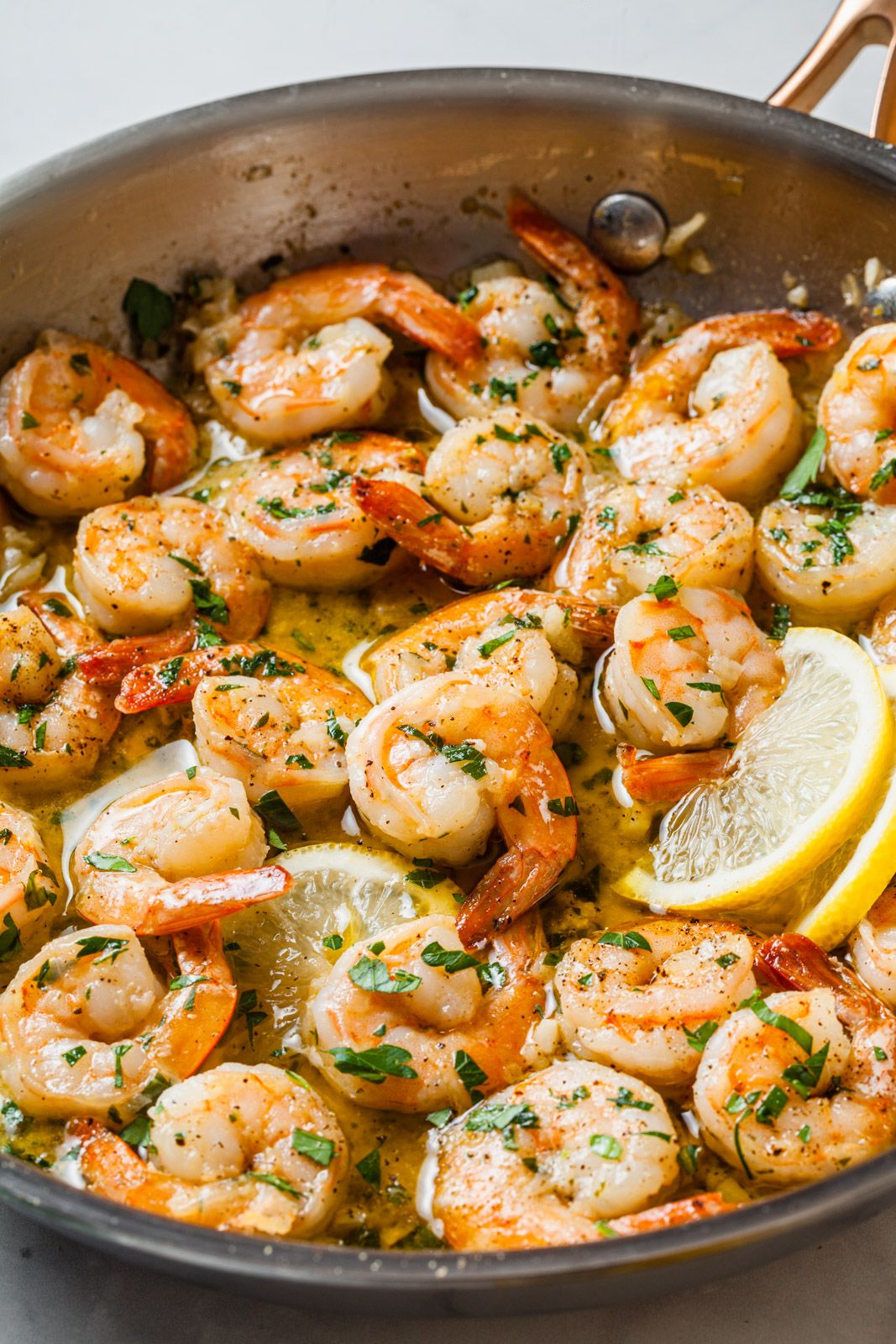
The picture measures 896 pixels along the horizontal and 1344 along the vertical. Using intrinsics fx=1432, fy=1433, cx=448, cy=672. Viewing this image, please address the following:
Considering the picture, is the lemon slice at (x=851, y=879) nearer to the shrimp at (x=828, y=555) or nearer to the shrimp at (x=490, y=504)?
the shrimp at (x=828, y=555)

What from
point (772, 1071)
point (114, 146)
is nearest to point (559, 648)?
point (772, 1071)

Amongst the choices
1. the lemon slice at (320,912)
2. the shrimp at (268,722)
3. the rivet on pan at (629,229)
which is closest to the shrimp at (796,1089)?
the lemon slice at (320,912)

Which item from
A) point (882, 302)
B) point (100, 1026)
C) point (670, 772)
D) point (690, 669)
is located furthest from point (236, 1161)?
→ point (882, 302)

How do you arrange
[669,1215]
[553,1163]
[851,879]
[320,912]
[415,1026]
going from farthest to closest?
[320,912] < [851,879] < [415,1026] < [553,1163] < [669,1215]

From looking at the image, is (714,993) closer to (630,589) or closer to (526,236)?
(630,589)

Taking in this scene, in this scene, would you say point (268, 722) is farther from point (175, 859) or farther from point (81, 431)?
point (81, 431)

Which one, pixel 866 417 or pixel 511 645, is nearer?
pixel 511 645
